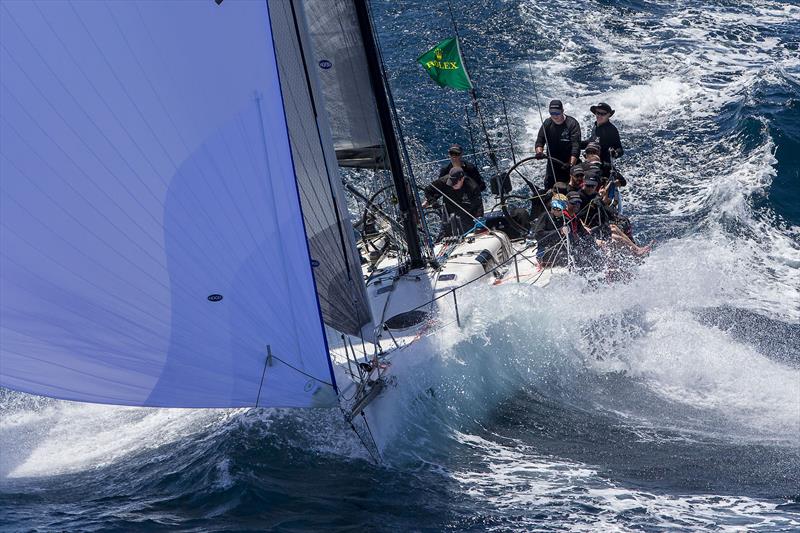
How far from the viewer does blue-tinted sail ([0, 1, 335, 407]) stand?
6.87m

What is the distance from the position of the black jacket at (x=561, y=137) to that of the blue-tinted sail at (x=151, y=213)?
6796 millimetres

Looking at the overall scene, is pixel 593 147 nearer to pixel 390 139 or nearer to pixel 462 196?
pixel 462 196

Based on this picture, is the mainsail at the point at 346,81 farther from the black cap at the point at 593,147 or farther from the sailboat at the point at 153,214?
the sailboat at the point at 153,214

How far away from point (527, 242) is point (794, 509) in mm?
5391

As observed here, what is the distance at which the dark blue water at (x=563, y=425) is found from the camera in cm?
837

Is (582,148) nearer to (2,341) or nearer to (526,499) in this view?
(526,499)

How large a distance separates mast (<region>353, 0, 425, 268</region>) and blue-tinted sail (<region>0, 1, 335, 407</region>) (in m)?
3.45

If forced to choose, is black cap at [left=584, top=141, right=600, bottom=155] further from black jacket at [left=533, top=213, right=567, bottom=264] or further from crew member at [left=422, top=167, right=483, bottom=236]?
crew member at [left=422, top=167, right=483, bottom=236]

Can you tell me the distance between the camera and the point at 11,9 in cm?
666

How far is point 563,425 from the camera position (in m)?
9.98

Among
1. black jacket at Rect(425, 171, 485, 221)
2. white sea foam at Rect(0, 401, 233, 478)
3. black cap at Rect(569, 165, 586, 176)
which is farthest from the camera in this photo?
black jacket at Rect(425, 171, 485, 221)

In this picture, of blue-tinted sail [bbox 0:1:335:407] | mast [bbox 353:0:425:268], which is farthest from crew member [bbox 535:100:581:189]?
blue-tinted sail [bbox 0:1:335:407]

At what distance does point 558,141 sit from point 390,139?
3324 millimetres

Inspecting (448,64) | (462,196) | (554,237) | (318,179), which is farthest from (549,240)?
(318,179)
